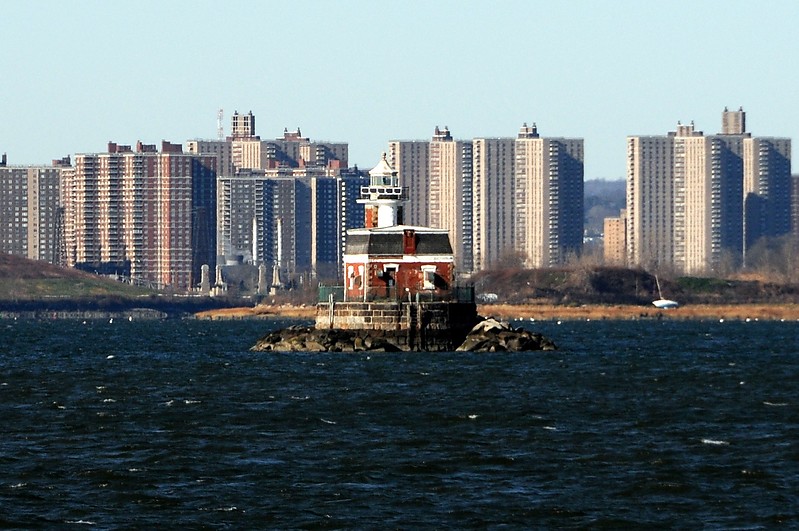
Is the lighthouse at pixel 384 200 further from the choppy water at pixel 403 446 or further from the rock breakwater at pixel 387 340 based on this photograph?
the choppy water at pixel 403 446

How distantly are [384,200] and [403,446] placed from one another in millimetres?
49696

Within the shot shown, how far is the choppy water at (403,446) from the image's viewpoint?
127 ft

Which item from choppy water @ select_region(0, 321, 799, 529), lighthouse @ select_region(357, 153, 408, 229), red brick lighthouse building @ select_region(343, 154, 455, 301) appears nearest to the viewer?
choppy water @ select_region(0, 321, 799, 529)

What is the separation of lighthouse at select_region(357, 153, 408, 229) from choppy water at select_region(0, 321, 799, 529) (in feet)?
44.2

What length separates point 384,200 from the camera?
9831 cm

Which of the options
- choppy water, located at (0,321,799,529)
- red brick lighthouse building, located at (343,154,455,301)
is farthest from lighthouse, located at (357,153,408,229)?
choppy water, located at (0,321,799,529)

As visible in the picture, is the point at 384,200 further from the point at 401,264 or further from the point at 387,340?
the point at 387,340

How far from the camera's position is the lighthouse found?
9831cm

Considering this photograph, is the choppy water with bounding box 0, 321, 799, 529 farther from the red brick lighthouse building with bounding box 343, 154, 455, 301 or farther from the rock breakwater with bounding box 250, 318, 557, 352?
the red brick lighthouse building with bounding box 343, 154, 455, 301

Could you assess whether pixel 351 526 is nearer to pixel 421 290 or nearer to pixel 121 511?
pixel 121 511

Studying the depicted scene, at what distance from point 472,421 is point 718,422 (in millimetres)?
7203

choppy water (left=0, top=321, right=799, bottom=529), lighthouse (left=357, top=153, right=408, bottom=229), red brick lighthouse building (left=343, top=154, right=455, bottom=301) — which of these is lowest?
choppy water (left=0, top=321, right=799, bottom=529)

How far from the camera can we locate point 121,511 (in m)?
38.8

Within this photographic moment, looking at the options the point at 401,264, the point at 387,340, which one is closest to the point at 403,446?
the point at 387,340
